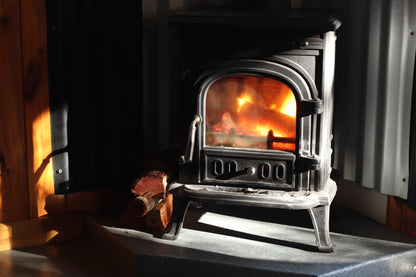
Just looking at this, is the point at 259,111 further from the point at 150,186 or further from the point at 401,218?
the point at 401,218

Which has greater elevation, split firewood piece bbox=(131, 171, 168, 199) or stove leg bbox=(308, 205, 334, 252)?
split firewood piece bbox=(131, 171, 168, 199)

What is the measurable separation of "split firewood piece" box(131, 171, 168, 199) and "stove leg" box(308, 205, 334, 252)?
0.59 metres

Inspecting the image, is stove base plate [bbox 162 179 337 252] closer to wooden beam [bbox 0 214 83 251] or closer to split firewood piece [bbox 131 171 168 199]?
split firewood piece [bbox 131 171 168 199]

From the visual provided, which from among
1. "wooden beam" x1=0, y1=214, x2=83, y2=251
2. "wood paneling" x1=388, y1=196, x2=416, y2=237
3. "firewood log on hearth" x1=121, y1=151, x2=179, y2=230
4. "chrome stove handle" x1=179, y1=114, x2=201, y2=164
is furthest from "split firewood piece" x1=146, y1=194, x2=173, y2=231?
"wood paneling" x1=388, y1=196, x2=416, y2=237

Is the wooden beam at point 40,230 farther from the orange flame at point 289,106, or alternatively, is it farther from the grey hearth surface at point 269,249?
the orange flame at point 289,106

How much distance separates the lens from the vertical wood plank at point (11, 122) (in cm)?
213

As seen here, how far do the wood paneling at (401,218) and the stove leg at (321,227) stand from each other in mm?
387

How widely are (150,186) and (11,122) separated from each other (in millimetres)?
630

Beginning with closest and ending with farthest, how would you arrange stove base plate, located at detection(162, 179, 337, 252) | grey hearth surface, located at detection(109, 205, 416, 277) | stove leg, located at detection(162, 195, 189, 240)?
grey hearth surface, located at detection(109, 205, 416, 277), stove base plate, located at detection(162, 179, 337, 252), stove leg, located at detection(162, 195, 189, 240)

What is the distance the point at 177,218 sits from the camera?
2100 millimetres

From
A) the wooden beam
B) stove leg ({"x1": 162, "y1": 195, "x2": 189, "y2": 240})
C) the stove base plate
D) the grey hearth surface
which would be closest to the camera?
the grey hearth surface

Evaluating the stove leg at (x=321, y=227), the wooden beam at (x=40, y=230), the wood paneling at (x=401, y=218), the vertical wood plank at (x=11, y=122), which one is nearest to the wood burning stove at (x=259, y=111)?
the stove leg at (x=321, y=227)

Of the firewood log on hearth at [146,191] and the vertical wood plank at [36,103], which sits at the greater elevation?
the vertical wood plank at [36,103]

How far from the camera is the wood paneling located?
2139 millimetres
